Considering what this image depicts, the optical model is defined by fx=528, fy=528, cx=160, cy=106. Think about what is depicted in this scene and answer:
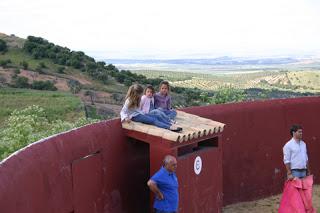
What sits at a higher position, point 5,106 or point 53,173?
point 53,173

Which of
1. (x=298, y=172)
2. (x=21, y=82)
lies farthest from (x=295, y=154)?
(x=21, y=82)

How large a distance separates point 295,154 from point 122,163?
2539 mm

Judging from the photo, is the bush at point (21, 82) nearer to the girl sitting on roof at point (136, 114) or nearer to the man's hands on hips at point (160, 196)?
the girl sitting on roof at point (136, 114)

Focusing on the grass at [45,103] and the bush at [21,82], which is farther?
the bush at [21,82]

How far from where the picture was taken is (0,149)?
918cm

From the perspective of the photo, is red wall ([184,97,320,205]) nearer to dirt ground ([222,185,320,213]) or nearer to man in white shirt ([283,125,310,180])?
dirt ground ([222,185,320,213])

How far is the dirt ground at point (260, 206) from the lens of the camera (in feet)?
31.6

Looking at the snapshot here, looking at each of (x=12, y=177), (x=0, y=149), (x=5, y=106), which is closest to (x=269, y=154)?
(x=0, y=149)

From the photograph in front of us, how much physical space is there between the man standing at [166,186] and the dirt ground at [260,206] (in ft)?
11.7

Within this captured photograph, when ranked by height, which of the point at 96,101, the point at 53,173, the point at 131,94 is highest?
the point at 131,94

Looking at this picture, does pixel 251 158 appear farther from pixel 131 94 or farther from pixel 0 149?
pixel 0 149

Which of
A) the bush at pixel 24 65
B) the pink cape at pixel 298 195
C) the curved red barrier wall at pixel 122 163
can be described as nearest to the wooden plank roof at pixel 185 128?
the curved red barrier wall at pixel 122 163

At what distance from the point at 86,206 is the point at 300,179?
3413 mm

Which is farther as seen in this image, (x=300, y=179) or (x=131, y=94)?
(x=300, y=179)
